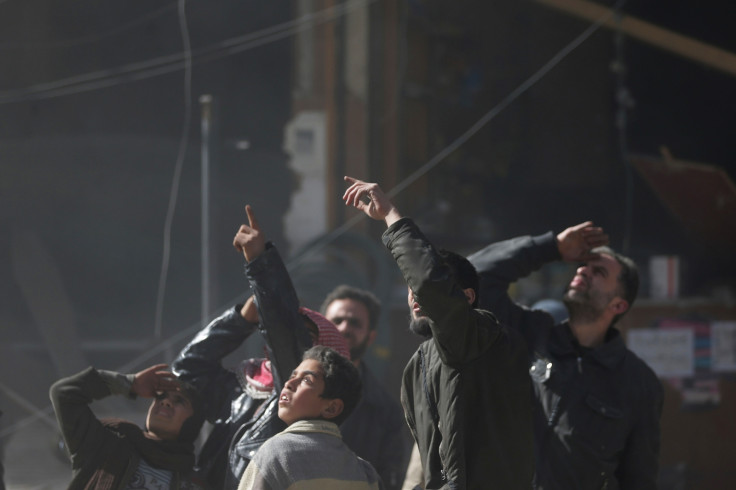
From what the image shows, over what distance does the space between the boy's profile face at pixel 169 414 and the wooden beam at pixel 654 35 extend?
3364 millimetres

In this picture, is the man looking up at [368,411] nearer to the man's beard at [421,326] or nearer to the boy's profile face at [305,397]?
the boy's profile face at [305,397]

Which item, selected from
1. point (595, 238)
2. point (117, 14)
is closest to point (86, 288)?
point (117, 14)

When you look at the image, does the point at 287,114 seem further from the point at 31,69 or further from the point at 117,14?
the point at 31,69

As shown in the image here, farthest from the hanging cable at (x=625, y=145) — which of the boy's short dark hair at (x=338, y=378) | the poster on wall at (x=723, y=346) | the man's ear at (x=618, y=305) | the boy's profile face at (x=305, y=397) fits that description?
the boy's profile face at (x=305, y=397)

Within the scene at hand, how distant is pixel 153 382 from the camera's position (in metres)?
2.99

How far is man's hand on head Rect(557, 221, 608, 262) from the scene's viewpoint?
3.14m

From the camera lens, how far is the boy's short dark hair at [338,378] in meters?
2.58

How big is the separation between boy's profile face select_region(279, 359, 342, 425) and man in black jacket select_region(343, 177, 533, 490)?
34cm

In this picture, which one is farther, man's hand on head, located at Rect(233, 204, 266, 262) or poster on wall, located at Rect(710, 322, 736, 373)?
poster on wall, located at Rect(710, 322, 736, 373)

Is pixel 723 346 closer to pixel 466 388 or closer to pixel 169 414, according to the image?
pixel 169 414

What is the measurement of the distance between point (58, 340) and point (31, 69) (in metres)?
1.27

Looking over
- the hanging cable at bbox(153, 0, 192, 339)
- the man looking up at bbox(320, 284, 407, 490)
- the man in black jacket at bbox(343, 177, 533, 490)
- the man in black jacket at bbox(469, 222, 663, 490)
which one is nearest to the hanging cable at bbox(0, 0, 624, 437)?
the hanging cable at bbox(153, 0, 192, 339)

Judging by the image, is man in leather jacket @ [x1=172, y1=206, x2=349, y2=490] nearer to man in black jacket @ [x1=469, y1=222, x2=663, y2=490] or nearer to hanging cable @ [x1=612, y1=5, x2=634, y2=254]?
man in black jacket @ [x1=469, y1=222, x2=663, y2=490]

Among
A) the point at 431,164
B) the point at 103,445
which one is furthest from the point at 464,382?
the point at 431,164
